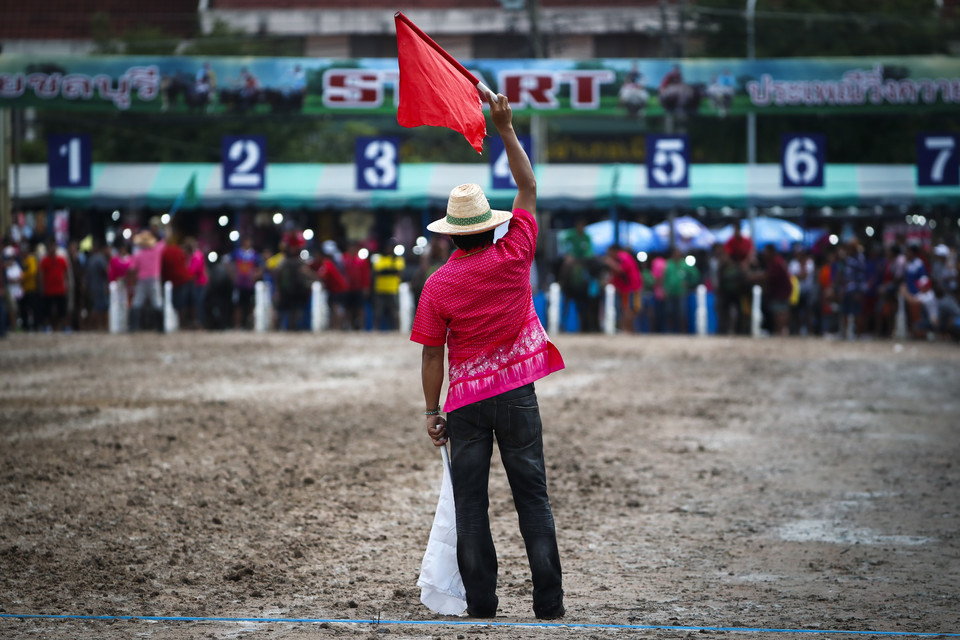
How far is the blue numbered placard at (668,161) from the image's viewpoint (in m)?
26.5

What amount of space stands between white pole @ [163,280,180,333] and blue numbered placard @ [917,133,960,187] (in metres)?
15.8

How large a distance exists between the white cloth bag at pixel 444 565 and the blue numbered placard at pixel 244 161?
2258cm

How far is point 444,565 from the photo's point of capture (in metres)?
5.52

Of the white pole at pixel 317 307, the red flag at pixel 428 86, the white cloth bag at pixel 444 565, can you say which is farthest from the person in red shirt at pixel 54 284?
the white cloth bag at pixel 444 565

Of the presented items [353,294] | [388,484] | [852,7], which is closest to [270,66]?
[353,294]

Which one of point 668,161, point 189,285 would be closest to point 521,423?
point 189,285

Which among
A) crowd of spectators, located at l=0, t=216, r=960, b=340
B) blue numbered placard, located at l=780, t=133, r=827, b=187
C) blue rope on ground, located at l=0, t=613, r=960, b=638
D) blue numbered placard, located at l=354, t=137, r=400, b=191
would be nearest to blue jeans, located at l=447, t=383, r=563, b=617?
blue rope on ground, located at l=0, t=613, r=960, b=638

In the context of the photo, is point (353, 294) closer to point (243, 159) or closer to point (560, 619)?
point (243, 159)

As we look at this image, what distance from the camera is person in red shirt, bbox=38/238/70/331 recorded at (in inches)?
976

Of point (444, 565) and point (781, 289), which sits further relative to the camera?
point (781, 289)

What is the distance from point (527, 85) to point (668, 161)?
3.75 meters

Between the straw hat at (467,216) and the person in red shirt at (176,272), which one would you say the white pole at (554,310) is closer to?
the person in red shirt at (176,272)

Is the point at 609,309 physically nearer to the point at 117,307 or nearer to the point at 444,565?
the point at 117,307

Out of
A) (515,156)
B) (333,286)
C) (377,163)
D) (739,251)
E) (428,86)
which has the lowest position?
(333,286)
